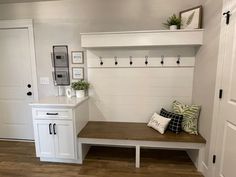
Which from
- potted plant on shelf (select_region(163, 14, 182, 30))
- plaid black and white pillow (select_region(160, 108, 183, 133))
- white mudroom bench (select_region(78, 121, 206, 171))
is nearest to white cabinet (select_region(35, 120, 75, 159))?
white mudroom bench (select_region(78, 121, 206, 171))

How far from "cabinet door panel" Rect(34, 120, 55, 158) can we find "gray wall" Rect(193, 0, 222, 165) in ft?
7.06

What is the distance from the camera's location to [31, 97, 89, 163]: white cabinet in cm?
228

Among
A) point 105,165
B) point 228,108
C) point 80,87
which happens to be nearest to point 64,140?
point 105,165

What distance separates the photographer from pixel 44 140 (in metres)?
2.39

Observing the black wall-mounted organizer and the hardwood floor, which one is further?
the black wall-mounted organizer

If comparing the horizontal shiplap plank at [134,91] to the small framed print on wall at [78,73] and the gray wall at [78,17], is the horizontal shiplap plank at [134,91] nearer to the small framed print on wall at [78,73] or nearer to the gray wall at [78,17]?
the small framed print on wall at [78,73]

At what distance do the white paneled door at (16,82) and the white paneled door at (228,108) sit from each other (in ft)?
9.76

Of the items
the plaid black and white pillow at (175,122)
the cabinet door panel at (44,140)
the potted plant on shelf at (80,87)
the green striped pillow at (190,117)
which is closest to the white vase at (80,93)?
the potted plant on shelf at (80,87)

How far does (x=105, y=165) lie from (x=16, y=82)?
2246 mm

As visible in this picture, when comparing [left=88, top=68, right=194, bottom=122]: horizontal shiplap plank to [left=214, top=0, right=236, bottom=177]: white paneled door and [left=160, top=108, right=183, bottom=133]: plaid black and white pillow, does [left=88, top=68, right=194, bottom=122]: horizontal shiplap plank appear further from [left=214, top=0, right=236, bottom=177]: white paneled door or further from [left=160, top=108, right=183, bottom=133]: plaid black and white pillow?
[left=214, top=0, right=236, bottom=177]: white paneled door

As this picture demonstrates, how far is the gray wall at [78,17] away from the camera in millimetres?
2553

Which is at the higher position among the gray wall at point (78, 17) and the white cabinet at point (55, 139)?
the gray wall at point (78, 17)

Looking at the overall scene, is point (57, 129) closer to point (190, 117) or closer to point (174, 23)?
point (190, 117)

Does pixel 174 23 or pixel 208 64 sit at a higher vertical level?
pixel 174 23
